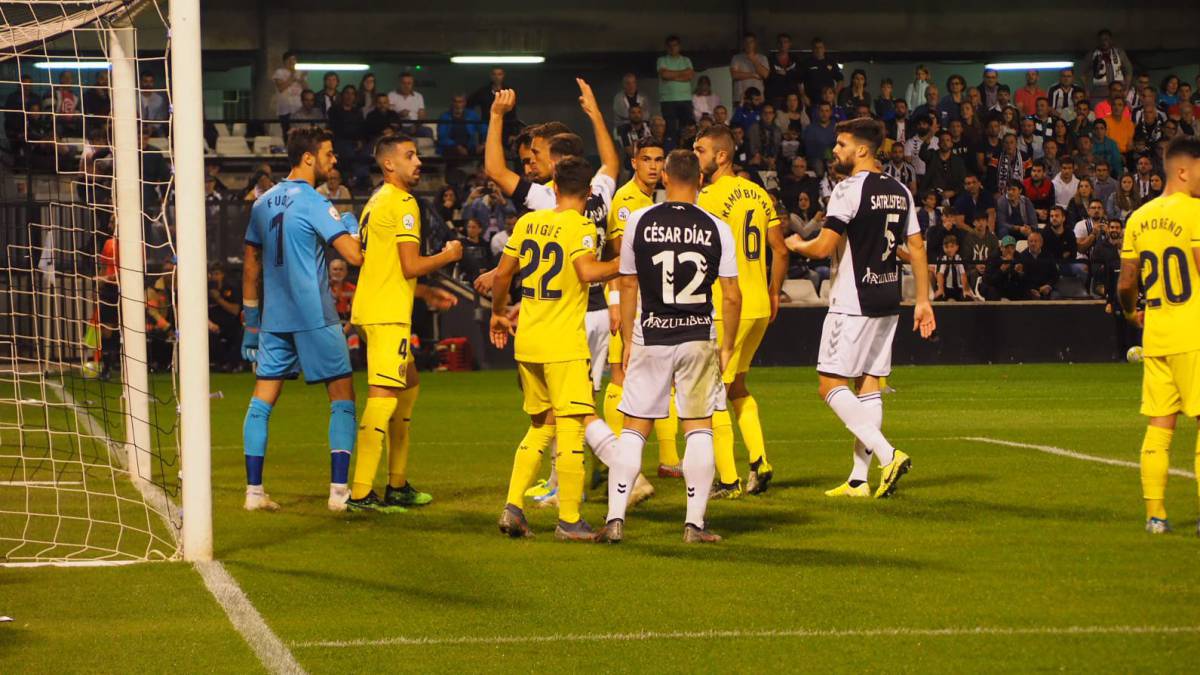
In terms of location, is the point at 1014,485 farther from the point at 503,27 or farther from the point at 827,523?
the point at 503,27

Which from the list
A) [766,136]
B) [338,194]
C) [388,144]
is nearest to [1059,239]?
[766,136]

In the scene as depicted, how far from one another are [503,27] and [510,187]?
912 inches

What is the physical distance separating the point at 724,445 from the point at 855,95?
63.9 feet

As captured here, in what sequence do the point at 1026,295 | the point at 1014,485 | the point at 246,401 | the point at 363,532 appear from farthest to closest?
the point at 1026,295, the point at 246,401, the point at 1014,485, the point at 363,532

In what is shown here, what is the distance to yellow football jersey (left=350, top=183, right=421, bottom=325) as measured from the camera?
30.6ft

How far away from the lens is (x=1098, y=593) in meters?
6.82

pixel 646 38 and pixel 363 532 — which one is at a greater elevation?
pixel 646 38

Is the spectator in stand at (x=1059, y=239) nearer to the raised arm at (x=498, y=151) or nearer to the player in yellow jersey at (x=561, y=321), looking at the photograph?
the raised arm at (x=498, y=151)

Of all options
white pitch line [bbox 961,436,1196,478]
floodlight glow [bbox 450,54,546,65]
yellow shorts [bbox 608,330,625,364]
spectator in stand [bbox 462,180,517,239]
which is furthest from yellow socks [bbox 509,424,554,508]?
floodlight glow [bbox 450,54,546,65]

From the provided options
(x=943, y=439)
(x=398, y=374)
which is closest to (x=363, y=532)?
(x=398, y=374)

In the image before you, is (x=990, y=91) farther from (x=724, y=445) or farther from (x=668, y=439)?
(x=724, y=445)

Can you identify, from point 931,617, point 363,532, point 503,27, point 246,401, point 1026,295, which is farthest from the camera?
point 503,27

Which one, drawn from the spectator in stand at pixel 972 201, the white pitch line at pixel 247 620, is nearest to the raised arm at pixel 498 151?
the white pitch line at pixel 247 620

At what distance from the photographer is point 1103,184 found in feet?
85.7
